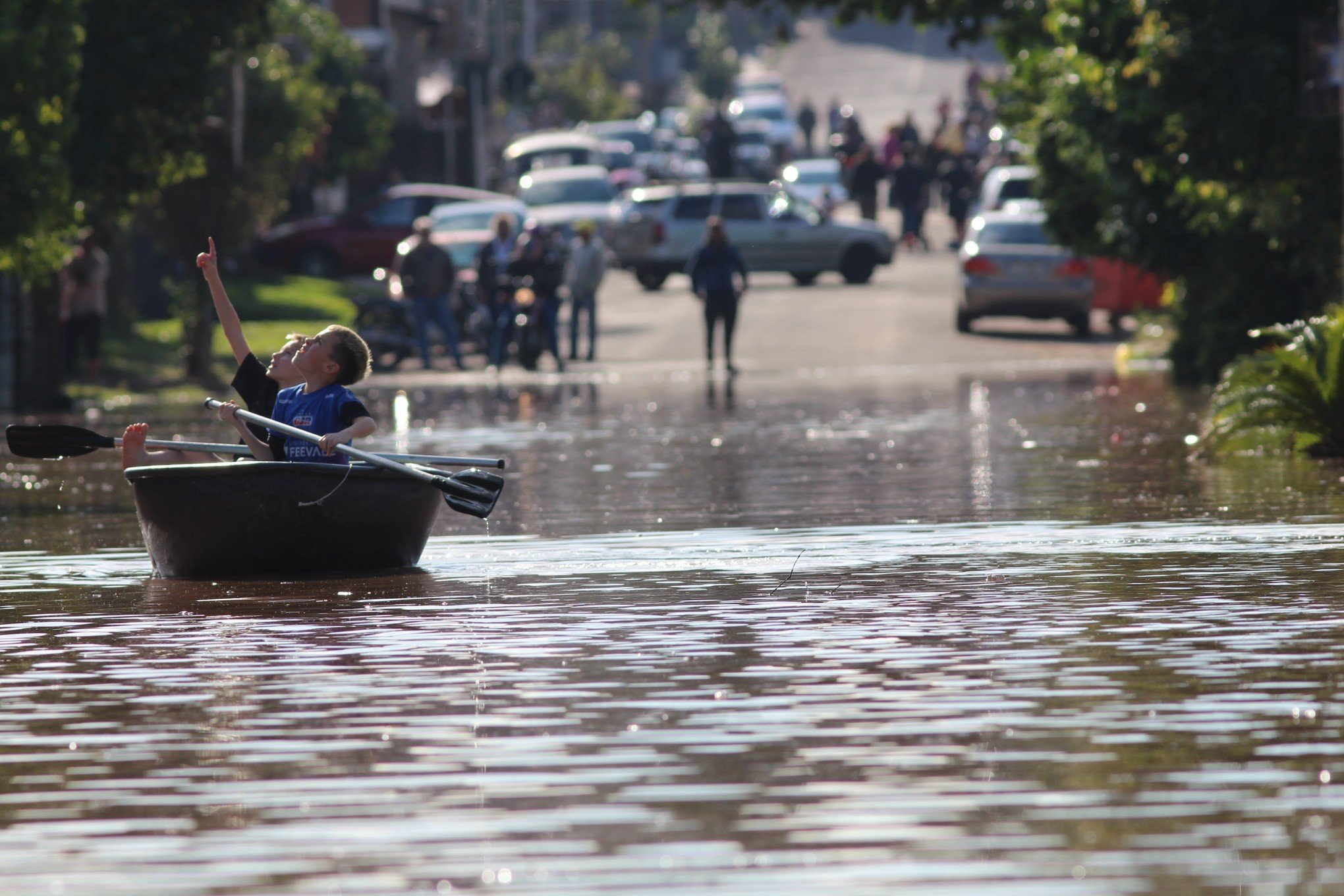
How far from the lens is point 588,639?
10648 mm

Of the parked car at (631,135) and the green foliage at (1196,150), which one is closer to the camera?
the green foliage at (1196,150)

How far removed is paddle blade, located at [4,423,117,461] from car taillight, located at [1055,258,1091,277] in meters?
25.3

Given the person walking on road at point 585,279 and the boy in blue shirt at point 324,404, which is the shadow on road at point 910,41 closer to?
the person walking on road at point 585,279

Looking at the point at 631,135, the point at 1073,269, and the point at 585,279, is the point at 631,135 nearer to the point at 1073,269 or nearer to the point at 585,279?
the point at 1073,269

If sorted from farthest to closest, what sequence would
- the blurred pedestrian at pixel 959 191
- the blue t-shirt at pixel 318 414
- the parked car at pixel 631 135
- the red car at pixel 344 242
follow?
the parked car at pixel 631 135 < the blurred pedestrian at pixel 959 191 < the red car at pixel 344 242 < the blue t-shirt at pixel 318 414

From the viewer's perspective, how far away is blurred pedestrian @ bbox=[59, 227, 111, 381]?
3259 centimetres

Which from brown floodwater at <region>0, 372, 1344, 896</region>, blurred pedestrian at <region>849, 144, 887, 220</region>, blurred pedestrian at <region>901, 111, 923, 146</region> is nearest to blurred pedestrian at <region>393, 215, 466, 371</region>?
brown floodwater at <region>0, 372, 1344, 896</region>

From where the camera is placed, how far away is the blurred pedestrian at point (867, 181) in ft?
187

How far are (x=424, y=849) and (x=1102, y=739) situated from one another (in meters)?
2.26

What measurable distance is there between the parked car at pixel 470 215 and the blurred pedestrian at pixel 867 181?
34.3ft

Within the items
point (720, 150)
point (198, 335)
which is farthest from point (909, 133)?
point (198, 335)

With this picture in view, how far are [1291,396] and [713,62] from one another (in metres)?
87.9

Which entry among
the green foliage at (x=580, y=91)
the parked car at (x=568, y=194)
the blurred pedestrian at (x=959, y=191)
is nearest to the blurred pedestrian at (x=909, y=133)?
the blurred pedestrian at (x=959, y=191)

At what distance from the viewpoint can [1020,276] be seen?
1510 inches
